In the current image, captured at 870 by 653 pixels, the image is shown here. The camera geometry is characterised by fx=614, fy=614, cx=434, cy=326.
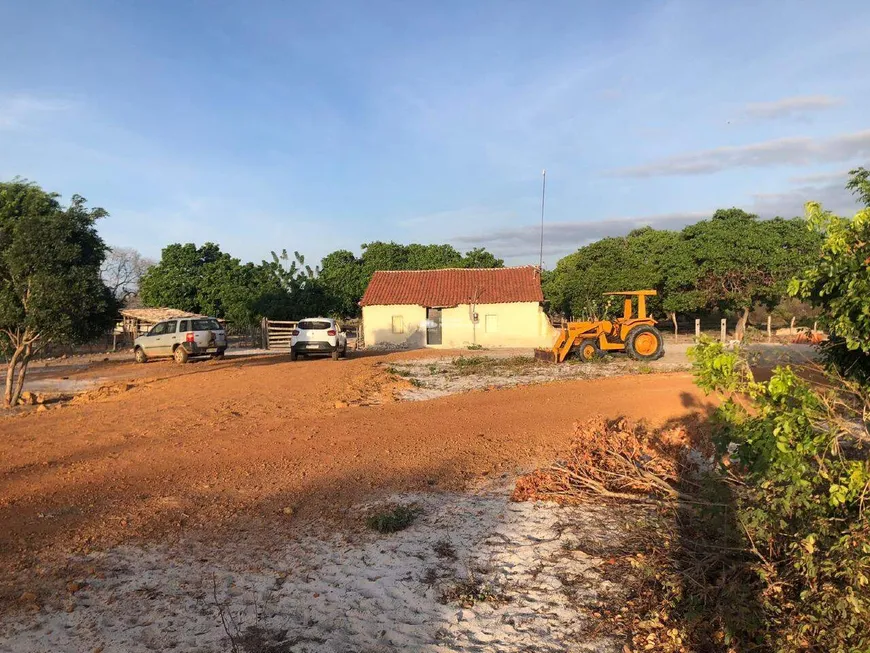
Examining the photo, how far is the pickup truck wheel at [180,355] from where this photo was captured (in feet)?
72.2

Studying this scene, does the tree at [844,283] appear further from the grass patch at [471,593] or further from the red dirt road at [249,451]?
the red dirt road at [249,451]

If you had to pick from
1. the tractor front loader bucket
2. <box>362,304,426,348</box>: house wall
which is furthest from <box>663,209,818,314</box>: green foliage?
the tractor front loader bucket

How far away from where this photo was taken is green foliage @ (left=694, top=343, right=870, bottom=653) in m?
3.41

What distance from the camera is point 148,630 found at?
387 centimetres

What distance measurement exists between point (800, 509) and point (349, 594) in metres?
3.09

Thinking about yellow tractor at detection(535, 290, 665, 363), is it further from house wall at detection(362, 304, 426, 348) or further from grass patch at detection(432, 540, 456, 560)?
grass patch at detection(432, 540, 456, 560)

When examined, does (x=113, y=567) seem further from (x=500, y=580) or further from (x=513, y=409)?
(x=513, y=409)

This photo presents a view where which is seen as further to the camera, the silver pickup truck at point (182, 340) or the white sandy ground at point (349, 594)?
the silver pickup truck at point (182, 340)

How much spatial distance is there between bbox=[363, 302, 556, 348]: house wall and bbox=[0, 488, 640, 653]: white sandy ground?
84.7ft

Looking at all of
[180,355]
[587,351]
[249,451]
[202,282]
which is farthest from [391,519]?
[202,282]

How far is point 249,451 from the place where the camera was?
8555mm

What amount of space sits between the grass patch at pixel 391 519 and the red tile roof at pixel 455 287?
2569 centimetres

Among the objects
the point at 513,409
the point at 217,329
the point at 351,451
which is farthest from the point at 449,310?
the point at 351,451

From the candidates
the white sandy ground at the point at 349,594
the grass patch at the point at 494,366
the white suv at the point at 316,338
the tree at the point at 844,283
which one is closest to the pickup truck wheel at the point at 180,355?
the white suv at the point at 316,338
